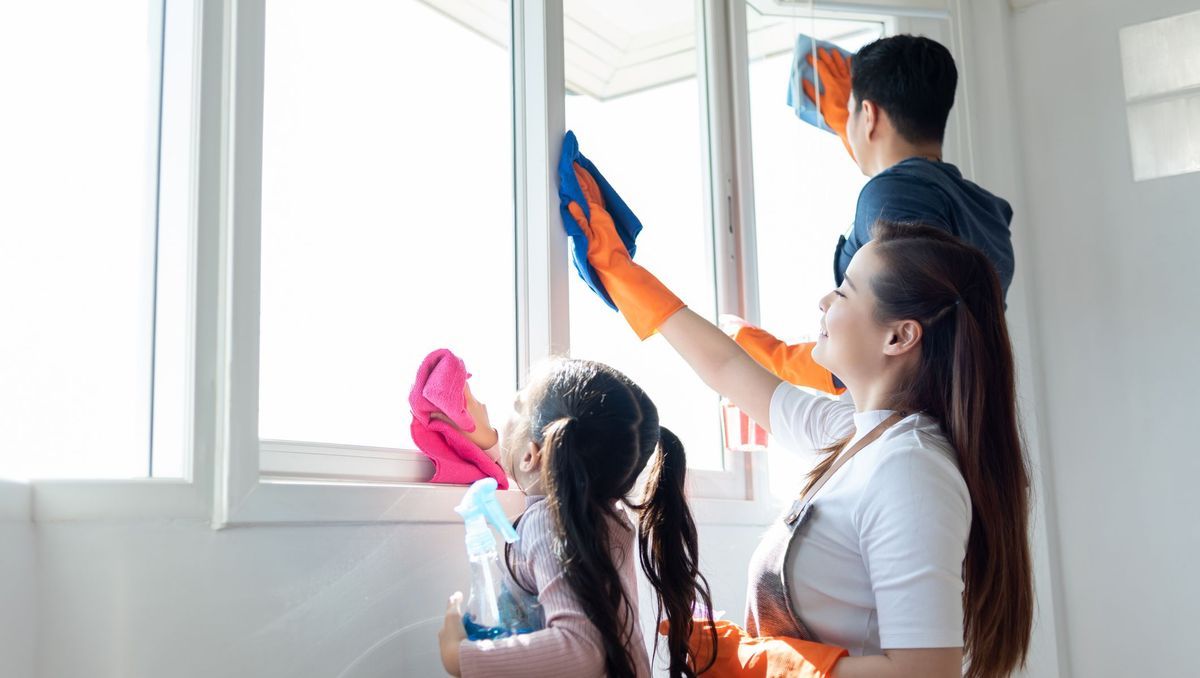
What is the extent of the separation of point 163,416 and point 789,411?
0.81 metres

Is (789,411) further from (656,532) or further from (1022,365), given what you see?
(1022,365)

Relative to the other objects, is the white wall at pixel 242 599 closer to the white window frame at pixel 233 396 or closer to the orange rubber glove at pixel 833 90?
the white window frame at pixel 233 396

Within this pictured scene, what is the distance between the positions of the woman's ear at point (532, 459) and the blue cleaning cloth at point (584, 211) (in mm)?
492

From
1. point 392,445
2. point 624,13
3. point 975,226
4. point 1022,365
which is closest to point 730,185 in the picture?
point 624,13

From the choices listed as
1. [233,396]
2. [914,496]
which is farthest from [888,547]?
[233,396]

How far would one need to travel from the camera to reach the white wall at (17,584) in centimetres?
85

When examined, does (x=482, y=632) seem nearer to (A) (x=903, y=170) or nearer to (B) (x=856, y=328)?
(B) (x=856, y=328)

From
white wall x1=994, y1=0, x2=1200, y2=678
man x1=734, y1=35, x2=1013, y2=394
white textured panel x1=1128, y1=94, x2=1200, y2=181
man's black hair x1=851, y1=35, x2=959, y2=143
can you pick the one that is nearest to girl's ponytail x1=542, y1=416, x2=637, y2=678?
man x1=734, y1=35, x2=1013, y2=394

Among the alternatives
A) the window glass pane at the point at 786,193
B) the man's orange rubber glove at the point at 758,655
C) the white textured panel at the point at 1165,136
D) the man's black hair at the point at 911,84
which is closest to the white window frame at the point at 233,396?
the man's orange rubber glove at the point at 758,655

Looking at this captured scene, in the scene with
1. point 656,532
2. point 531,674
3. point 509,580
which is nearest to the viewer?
point 531,674

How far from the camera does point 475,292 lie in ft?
5.24

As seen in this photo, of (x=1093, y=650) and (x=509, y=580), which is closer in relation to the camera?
(x=509, y=580)

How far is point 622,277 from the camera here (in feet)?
5.23

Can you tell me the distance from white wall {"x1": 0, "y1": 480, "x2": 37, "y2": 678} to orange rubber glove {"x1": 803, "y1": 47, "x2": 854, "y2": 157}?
5.07 feet
